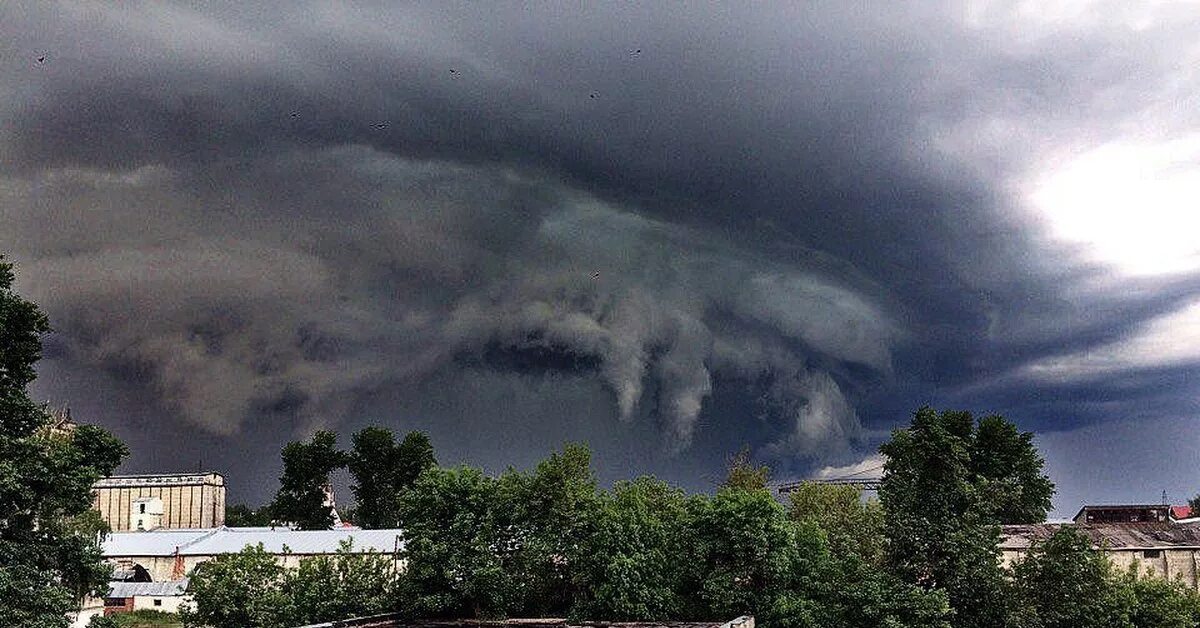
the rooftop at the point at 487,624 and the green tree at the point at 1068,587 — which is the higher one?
the green tree at the point at 1068,587

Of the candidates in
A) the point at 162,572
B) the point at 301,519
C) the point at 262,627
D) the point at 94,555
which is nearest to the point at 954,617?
the point at 262,627

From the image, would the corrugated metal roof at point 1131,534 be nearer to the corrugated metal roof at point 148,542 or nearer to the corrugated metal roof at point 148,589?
the corrugated metal roof at point 148,589

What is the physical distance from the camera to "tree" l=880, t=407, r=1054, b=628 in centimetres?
3048

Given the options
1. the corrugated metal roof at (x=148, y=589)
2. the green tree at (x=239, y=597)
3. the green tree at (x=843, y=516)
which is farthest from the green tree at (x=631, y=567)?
the corrugated metal roof at (x=148, y=589)

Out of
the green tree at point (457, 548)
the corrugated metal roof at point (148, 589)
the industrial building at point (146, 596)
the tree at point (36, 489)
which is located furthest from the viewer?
the corrugated metal roof at point (148, 589)

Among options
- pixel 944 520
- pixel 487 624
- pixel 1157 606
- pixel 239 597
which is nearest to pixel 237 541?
pixel 239 597

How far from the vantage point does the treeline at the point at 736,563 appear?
30.6 m

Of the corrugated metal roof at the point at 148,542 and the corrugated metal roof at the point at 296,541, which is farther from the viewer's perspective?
the corrugated metal roof at the point at 148,542

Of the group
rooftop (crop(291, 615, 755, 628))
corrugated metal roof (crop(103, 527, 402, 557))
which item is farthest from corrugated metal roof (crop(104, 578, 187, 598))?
rooftop (crop(291, 615, 755, 628))

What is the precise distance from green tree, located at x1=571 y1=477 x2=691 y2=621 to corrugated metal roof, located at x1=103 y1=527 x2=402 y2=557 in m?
30.0

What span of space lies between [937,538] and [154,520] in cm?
8730

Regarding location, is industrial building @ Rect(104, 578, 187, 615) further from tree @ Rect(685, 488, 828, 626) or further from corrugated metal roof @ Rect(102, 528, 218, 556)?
tree @ Rect(685, 488, 828, 626)

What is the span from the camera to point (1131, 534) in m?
51.0

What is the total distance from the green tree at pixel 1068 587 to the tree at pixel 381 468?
53331mm
